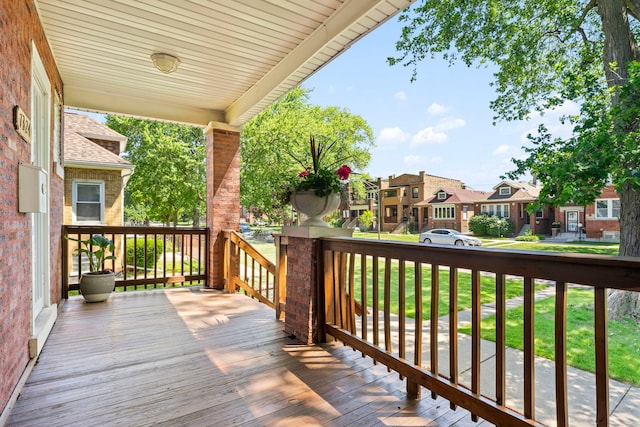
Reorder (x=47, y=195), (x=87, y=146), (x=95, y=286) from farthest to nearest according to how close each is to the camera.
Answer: (x=87, y=146) → (x=95, y=286) → (x=47, y=195)

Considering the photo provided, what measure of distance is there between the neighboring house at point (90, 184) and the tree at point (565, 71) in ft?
25.1

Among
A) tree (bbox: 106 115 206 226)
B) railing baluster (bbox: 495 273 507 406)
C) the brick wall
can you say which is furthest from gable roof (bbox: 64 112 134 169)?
railing baluster (bbox: 495 273 507 406)

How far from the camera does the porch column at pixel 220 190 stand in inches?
202

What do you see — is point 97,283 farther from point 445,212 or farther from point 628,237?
point 445,212

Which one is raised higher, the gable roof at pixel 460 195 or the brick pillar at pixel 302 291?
the gable roof at pixel 460 195

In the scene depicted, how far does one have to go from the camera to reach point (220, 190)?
203 inches

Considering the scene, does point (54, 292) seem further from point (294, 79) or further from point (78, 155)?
point (78, 155)

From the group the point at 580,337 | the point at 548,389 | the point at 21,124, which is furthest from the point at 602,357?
the point at 580,337

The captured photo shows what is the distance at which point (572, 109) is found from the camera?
19.0ft

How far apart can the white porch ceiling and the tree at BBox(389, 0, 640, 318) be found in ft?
12.5

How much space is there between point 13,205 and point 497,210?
7.88 meters

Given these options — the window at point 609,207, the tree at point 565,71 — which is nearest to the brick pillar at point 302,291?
the tree at point 565,71

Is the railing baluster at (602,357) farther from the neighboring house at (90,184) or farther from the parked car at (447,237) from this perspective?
the neighboring house at (90,184)

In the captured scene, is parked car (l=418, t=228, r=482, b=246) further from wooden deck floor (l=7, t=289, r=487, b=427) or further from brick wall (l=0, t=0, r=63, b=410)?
brick wall (l=0, t=0, r=63, b=410)
